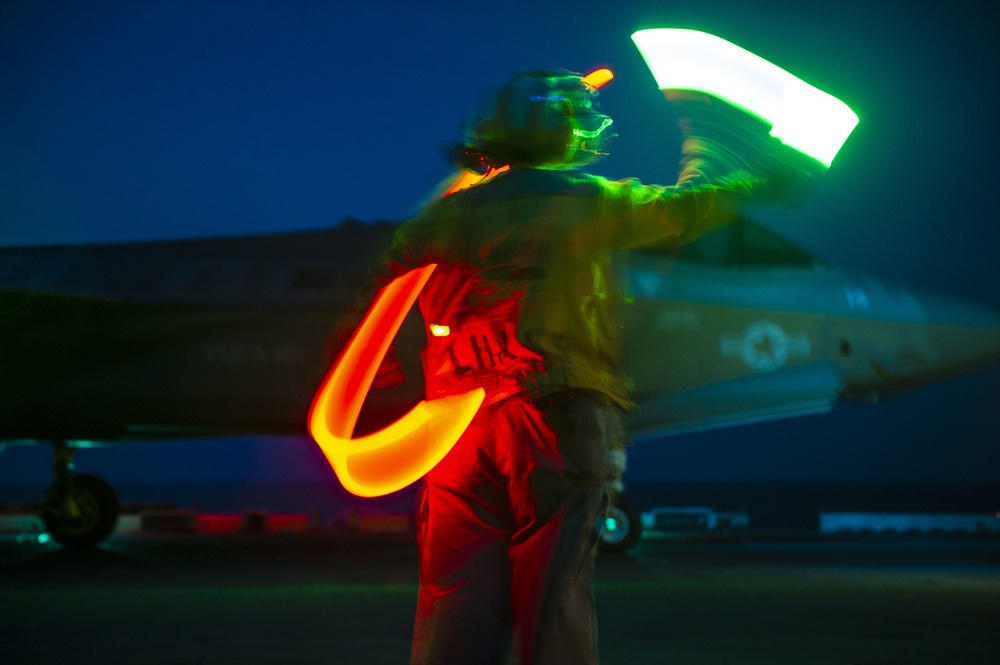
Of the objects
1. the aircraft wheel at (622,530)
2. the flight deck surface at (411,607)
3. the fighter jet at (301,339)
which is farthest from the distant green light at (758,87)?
the aircraft wheel at (622,530)

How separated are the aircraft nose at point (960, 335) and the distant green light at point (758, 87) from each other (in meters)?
7.71

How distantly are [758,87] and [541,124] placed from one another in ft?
1.56

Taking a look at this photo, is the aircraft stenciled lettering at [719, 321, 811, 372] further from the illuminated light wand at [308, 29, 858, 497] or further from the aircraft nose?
the illuminated light wand at [308, 29, 858, 497]

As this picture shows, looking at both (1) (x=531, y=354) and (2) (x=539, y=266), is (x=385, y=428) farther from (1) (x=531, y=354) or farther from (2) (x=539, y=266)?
(2) (x=539, y=266)

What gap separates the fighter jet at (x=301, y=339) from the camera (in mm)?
8906

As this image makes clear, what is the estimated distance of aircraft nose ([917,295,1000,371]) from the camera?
29.9 ft

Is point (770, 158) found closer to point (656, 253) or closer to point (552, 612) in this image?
point (552, 612)

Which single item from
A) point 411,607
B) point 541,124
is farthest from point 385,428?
point 411,607

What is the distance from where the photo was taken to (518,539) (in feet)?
6.64

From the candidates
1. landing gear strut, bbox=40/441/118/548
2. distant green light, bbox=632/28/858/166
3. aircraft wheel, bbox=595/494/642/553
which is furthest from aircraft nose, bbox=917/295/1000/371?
landing gear strut, bbox=40/441/118/548

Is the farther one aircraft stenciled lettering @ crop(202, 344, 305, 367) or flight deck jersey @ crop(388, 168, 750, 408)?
aircraft stenciled lettering @ crop(202, 344, 305, 367)

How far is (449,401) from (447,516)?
242 millimetres

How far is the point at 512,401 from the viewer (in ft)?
6.73

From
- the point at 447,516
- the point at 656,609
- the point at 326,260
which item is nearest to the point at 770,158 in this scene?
the point at 447,516
